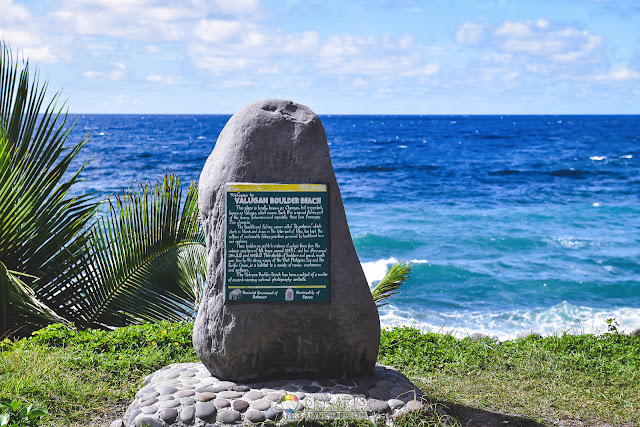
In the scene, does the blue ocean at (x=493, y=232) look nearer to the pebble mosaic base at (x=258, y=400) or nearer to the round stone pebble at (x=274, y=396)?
the pebble mosaic base at (x=258, y=400)

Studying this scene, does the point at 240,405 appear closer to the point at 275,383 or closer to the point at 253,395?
the point at 253,395

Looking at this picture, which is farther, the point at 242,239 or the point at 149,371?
the point at 149,371

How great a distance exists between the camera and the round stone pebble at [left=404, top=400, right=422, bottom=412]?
13.8ft

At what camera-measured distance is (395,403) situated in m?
4.27

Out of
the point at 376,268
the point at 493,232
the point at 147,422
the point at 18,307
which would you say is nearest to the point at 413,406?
the point at 147,422

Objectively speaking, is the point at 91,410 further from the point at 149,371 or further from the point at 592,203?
the point at 592,203

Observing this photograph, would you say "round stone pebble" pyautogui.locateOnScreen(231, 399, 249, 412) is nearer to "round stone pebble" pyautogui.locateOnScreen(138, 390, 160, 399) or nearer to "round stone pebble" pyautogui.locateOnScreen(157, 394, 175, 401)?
"round stone pebble" pyautogui.locateOnScreen(157, 394, 175, 401)

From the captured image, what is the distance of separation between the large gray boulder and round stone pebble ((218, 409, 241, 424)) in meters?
0.49

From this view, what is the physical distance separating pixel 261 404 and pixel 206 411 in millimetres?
412

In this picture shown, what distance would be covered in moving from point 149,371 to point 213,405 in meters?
1.47

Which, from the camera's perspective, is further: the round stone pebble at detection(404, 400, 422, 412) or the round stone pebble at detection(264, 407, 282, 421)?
the round stone pebble at detection(404, 400, 422, 412)

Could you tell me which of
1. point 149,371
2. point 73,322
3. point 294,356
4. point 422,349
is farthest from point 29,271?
point 422,349

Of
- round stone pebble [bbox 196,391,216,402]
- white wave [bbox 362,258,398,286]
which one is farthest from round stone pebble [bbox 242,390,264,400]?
white wave [bbox 362,258,398,286]

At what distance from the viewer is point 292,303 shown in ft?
15.0
